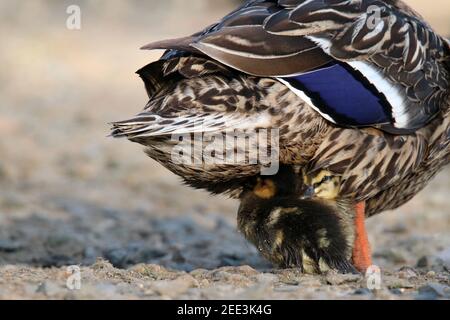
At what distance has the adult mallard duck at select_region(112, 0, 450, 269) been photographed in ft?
18.8

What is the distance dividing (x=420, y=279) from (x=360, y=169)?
774 millimetres

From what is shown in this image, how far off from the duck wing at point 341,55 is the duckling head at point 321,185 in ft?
1.32

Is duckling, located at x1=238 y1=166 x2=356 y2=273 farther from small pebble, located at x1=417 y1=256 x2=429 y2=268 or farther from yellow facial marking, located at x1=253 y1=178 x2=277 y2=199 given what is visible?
small pebble, located at x1=417 y1=256 x2=429 y2=268

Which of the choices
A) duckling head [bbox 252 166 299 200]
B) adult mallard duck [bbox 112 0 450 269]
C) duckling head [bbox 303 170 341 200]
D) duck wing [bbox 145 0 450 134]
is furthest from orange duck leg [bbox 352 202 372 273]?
duck wing [bbox 145 0 450 134]

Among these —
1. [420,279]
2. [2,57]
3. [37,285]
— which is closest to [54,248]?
[37,285]

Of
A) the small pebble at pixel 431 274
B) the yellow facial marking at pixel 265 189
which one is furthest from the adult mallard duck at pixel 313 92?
the small pebble at pixel 431 274

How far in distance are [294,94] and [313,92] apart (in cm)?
13

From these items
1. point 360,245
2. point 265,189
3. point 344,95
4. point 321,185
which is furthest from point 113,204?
point 344,95

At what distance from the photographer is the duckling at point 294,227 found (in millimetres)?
6211

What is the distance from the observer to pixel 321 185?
20.5ft

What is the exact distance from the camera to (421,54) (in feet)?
21.1

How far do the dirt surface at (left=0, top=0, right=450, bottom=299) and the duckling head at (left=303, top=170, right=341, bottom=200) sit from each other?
51 centimetres

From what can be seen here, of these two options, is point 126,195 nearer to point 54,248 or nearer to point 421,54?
point 54,248

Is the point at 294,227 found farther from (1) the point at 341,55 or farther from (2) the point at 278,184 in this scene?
(1) the point at 341,55
